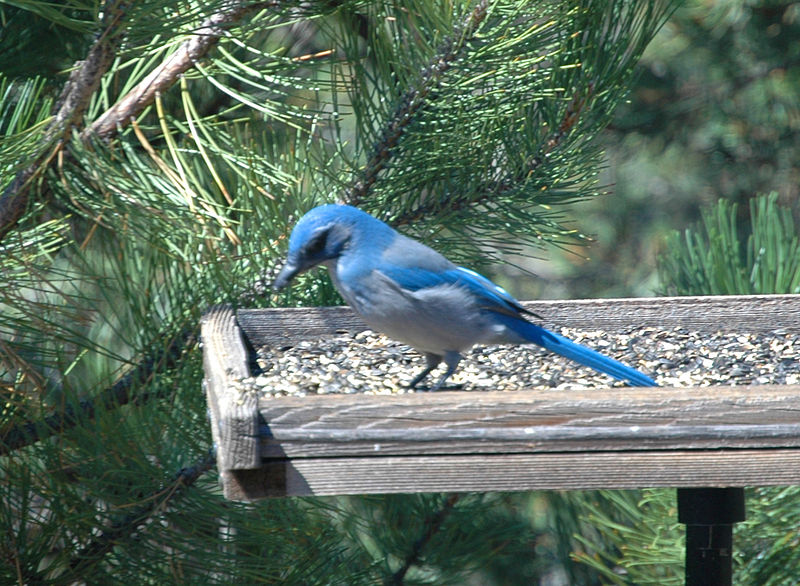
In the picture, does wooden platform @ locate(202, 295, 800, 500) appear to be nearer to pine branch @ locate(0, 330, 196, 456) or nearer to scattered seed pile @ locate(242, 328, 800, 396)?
scattered seed pile @ locate(242, 328, 800, 396)

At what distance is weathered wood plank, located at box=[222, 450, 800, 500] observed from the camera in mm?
1263

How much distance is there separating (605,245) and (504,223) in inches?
89.0

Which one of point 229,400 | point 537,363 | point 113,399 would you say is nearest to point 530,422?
point 229,400

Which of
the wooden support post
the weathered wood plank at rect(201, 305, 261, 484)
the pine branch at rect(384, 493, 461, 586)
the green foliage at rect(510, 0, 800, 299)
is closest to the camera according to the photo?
the weathered wood plank at rect(201, 305, 261, 484)

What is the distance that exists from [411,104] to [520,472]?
796 millimetres

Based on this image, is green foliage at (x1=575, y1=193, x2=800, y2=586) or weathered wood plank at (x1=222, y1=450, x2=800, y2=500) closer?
weathered wood plank at (x1=222, y1=450, x2=800, y2=500)

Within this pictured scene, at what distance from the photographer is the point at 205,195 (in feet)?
5.83

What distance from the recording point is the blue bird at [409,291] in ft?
5.40

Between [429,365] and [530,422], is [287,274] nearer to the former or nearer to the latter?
[429,365]

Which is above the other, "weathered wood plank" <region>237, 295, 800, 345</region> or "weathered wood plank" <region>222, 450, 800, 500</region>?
"weathered wood plank" <region>237, 295, 800, 345</region>

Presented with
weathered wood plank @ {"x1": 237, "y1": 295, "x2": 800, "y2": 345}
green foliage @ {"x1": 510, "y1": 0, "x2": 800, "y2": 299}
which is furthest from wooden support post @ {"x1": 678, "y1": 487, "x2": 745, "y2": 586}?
green foliage @ {"x1": 510, "y1": 0, "x2": 800, "y2": 299}

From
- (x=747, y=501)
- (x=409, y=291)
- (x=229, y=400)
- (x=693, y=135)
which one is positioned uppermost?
(x=693, y=135)

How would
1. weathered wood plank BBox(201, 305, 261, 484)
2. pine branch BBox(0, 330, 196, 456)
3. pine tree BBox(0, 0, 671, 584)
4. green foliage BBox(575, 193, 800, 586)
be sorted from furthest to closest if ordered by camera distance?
green foliage BBox(575, 193, 800, 586)
pine branch BBox(0, 330, 196, 456)
pine tree BBox(0, 0, 671, 584)
weathered wood plank BBox(201, 305, 261, 484)

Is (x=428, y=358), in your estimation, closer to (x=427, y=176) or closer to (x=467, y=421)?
(x=427, y=176)
